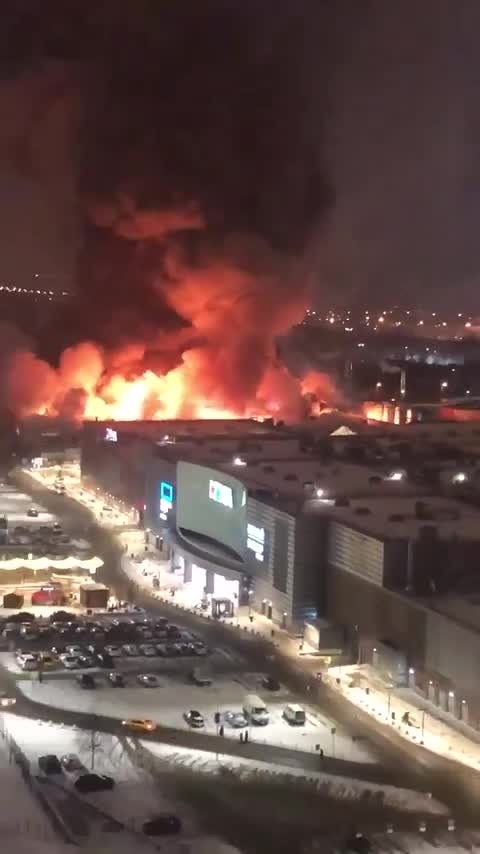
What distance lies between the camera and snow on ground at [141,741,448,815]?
1091 centimetres

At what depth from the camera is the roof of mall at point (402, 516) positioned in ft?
54.2

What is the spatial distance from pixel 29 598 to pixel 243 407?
51.3 feet

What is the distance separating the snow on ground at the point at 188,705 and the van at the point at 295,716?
0.06 m

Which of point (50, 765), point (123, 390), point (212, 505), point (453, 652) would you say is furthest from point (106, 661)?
point (123, 390)

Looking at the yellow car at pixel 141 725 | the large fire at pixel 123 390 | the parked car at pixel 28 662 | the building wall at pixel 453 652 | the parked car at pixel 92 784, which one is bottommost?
the parked car at pixel 92 784

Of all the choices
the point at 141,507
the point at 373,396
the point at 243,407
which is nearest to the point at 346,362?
the point at 373,396

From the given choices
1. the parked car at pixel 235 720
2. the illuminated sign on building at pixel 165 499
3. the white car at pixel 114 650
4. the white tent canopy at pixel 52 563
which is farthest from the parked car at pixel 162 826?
the illuminated sign on building at pixel 165 499

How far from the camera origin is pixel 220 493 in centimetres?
1998

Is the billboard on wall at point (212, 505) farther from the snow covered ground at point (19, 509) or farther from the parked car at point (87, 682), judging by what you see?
the parked car at point (87, 682)

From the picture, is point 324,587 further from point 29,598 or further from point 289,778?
point 289,778

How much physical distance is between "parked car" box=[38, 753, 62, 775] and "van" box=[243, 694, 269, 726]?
2.43m

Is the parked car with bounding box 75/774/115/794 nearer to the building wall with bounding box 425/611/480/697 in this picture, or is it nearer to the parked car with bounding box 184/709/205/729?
the parked car with bounding box 184/709/205/729

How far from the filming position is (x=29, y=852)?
31.5ft

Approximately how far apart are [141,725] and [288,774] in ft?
6.02
